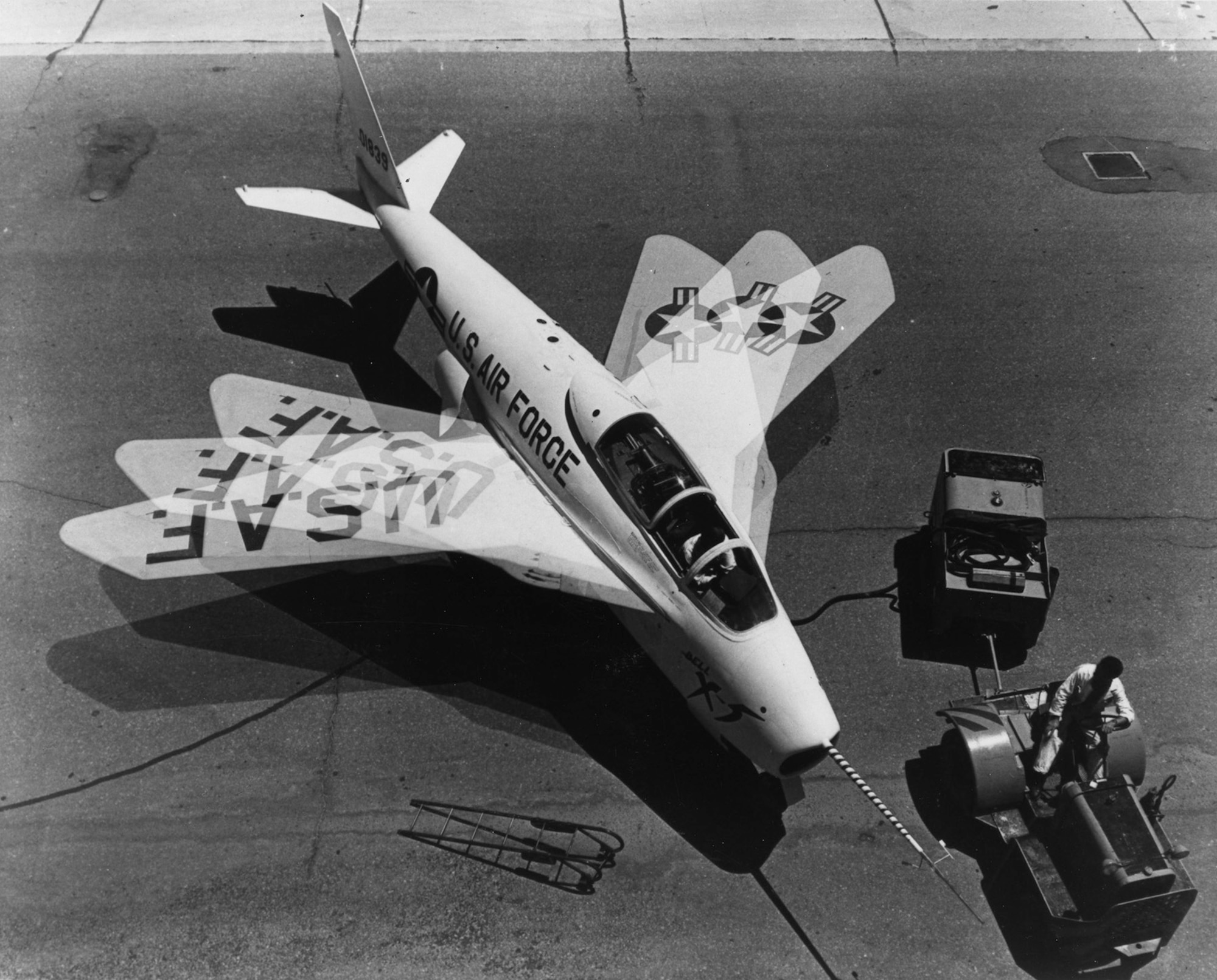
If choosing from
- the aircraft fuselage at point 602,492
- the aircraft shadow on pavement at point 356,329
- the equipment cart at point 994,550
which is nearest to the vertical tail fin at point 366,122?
the aircraft fuselage at point 602,492

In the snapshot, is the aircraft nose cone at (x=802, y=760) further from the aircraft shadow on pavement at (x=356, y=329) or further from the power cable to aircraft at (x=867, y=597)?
the aircraft shadow on pavement at (x=356, y=329)

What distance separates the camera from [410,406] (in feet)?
38.9

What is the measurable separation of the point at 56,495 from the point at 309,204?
4.54m

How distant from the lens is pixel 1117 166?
14.5m

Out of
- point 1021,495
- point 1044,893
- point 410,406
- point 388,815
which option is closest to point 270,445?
point 410,406

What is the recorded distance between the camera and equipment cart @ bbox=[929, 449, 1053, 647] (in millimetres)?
9320

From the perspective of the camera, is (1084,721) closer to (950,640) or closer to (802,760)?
(950,640)

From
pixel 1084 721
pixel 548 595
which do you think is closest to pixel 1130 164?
pixel 1084 721

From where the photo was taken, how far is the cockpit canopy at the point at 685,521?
8383 mm

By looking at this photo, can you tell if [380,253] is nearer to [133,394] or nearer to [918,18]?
[133,394]

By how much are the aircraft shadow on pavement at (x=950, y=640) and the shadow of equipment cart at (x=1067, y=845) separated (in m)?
0.89

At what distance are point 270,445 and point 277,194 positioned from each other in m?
3.49

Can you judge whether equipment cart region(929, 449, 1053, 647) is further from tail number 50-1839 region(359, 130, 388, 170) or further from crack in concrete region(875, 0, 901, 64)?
crack in concrete region(875, 0, 901, 64)

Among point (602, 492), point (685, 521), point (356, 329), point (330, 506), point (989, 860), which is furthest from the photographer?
point (356, 329)
